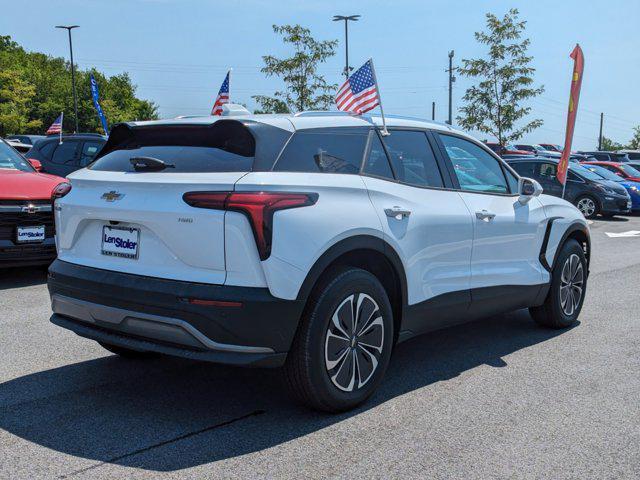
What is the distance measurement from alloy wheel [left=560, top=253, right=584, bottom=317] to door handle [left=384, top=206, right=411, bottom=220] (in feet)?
7.74

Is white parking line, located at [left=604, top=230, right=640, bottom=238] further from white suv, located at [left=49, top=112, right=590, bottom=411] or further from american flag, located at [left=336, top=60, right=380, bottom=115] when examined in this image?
white suv, located at [left=49, top=112, right=590, bottom=411]

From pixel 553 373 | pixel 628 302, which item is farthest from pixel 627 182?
pixel 553 373

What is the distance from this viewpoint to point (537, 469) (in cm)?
349

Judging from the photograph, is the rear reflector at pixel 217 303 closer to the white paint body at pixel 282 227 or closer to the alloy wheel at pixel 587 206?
the white paint body at pixel 282 227

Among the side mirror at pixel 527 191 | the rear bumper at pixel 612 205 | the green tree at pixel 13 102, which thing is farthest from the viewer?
the green tree at pixel 13 102

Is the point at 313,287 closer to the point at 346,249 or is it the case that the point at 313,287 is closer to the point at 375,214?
the point at 346,249

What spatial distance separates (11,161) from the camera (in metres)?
8.88

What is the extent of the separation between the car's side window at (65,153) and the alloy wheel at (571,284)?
382 inches

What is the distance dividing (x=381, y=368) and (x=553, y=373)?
141 cm

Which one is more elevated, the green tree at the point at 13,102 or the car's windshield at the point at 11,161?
the green tree at the point at 13,102

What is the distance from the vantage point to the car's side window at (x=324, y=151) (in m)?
4.02

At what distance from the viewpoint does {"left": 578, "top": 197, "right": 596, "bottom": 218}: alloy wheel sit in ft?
64.1

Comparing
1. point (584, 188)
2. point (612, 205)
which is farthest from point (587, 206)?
point (612, 205)

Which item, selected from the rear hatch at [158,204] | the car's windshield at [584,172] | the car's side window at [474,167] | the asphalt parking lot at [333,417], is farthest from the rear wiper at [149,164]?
the car's windshield at [584,172]
